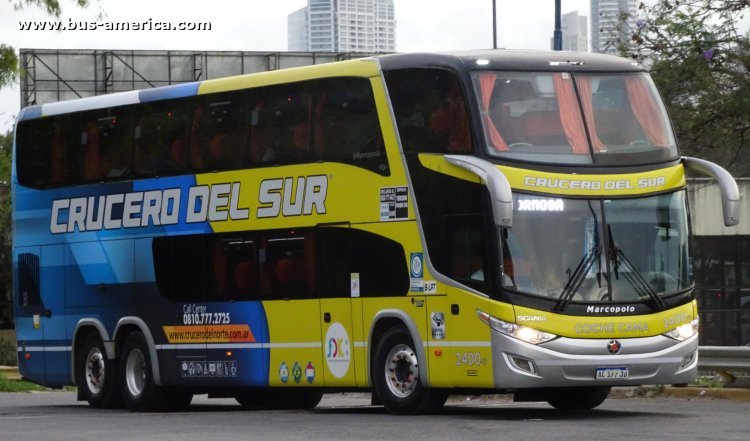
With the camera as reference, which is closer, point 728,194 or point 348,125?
point 728,194

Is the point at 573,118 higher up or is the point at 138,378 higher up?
the point at 573,118

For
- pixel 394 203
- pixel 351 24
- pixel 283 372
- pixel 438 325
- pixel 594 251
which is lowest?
pixel 283 372

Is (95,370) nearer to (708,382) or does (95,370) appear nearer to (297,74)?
(297,74)

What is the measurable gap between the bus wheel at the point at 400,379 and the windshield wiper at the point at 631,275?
7.86ft

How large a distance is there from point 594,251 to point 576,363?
1.21m

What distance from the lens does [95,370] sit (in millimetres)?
23969

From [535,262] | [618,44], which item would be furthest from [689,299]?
[618,44]

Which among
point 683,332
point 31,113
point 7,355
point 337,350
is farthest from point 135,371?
point 7,355

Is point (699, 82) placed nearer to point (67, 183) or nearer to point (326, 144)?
point (326, 144)

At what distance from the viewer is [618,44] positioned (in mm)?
26281

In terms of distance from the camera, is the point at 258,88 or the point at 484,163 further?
the point at 258,88

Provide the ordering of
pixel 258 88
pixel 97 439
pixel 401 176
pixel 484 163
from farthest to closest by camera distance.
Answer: pixel 258 88
pixel 401 176
pixel 484 163
pixel 97 439

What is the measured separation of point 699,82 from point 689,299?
737 cm

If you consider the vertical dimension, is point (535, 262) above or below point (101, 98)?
below
